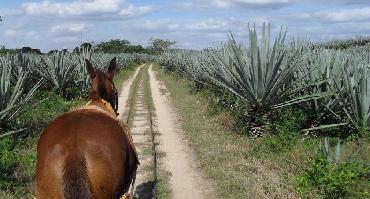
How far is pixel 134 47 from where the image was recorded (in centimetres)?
11475

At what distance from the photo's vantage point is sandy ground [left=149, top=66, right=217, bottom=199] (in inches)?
273

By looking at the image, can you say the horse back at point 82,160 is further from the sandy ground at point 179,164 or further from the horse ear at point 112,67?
the sandy ground at point 179,164

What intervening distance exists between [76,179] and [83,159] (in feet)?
0.47

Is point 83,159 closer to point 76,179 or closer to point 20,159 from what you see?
point 76,179

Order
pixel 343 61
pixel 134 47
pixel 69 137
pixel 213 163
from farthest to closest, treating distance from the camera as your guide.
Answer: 1. pixel 134 47
2. pixel 343 61
3. pixel 213 163
4. pixel 69 137

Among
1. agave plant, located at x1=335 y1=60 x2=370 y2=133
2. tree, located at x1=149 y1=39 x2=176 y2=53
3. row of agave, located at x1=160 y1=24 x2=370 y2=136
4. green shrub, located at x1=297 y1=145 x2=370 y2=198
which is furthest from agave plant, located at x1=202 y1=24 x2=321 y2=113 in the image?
tree, located at x1=149 y1=39 x2=176 y2=53

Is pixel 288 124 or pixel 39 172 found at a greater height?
pixel 39 172

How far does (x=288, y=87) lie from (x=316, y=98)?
57cm

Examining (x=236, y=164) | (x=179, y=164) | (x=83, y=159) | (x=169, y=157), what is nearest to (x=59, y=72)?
(x=169, y=157)

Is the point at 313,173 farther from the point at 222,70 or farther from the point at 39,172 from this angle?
the point at 222,70

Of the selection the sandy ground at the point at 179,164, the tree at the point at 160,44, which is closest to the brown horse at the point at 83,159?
the sandy ground at the point at 179,164

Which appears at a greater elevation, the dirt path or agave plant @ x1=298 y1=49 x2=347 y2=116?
agave plant @ x1=298 y1=49 x2=347 y2=116

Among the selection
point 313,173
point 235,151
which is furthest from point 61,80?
point 313,173

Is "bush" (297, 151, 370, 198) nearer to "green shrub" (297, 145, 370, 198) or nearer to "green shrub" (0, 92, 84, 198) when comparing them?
"green shrub" (297, 145, 370, 198)
